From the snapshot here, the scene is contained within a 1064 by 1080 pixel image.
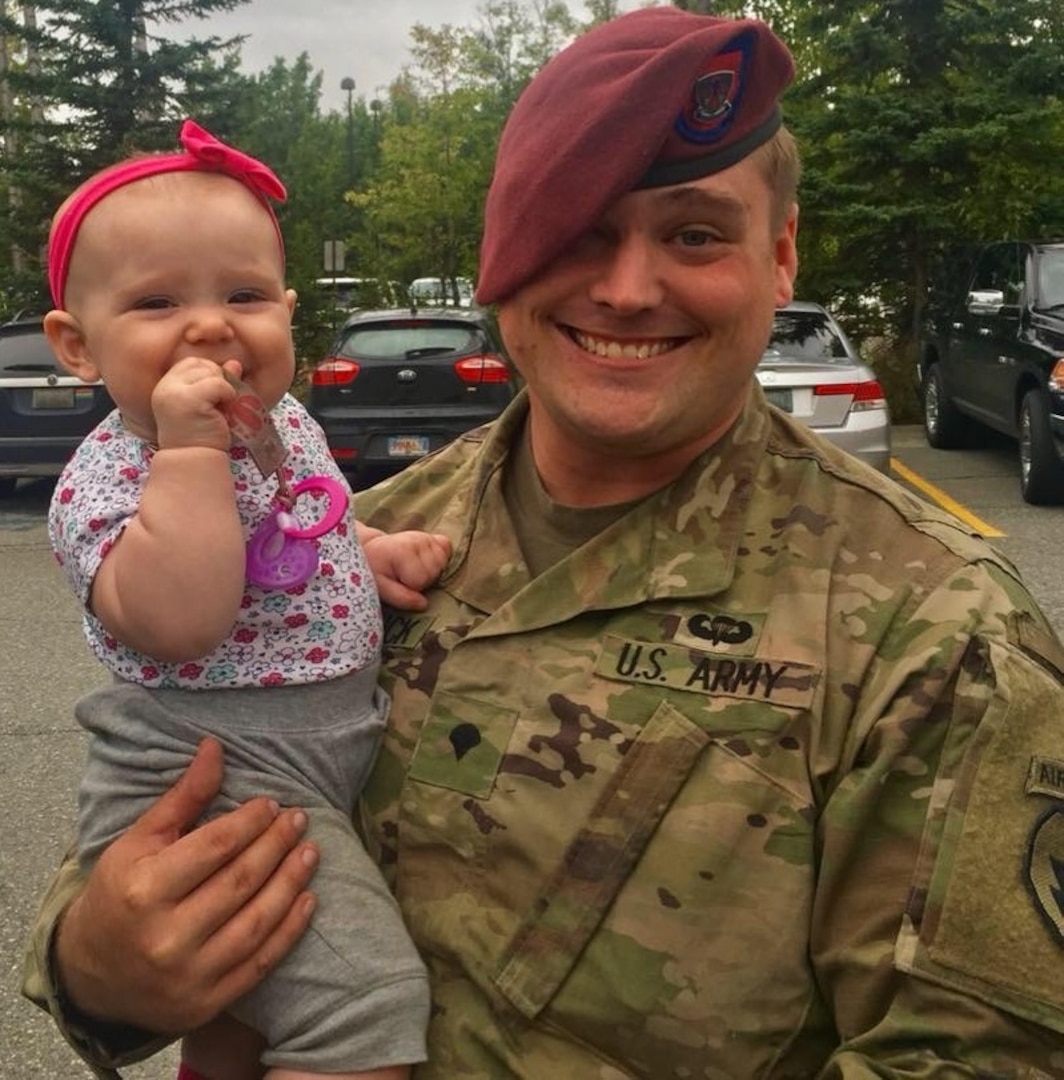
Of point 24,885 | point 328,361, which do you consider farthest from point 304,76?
point 24,885

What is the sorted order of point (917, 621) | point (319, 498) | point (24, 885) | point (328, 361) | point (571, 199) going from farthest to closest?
point (328, 361)
point (24, 885)
point (319, 498)
point (571, 199)
point (917, 621)

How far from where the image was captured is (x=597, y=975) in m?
1.46

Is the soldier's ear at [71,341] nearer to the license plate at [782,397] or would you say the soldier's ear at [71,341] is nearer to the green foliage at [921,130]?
the license plate at [782,397]

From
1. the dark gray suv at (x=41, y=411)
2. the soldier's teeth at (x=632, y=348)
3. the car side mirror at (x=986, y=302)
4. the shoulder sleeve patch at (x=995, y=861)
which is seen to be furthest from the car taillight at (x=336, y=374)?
the shoulder sleeve patch at (x=995, y=861)

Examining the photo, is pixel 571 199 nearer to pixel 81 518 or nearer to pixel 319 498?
pixel 319 498

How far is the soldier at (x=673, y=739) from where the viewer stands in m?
1.33

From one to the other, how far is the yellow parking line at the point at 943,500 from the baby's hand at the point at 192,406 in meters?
6.94

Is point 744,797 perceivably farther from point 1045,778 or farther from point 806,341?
point 806,341

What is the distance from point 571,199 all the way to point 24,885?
3225mm

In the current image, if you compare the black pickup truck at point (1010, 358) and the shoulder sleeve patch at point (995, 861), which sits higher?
the shoulder sleeve patch at point (995, 861)

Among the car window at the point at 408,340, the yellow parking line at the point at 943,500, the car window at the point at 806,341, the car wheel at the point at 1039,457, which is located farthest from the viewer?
the car window at the point at 408,340

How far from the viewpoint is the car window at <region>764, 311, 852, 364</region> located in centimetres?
923

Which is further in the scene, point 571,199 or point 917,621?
point 571,199

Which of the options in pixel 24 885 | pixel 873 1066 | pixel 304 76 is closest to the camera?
pixel 873 1066
